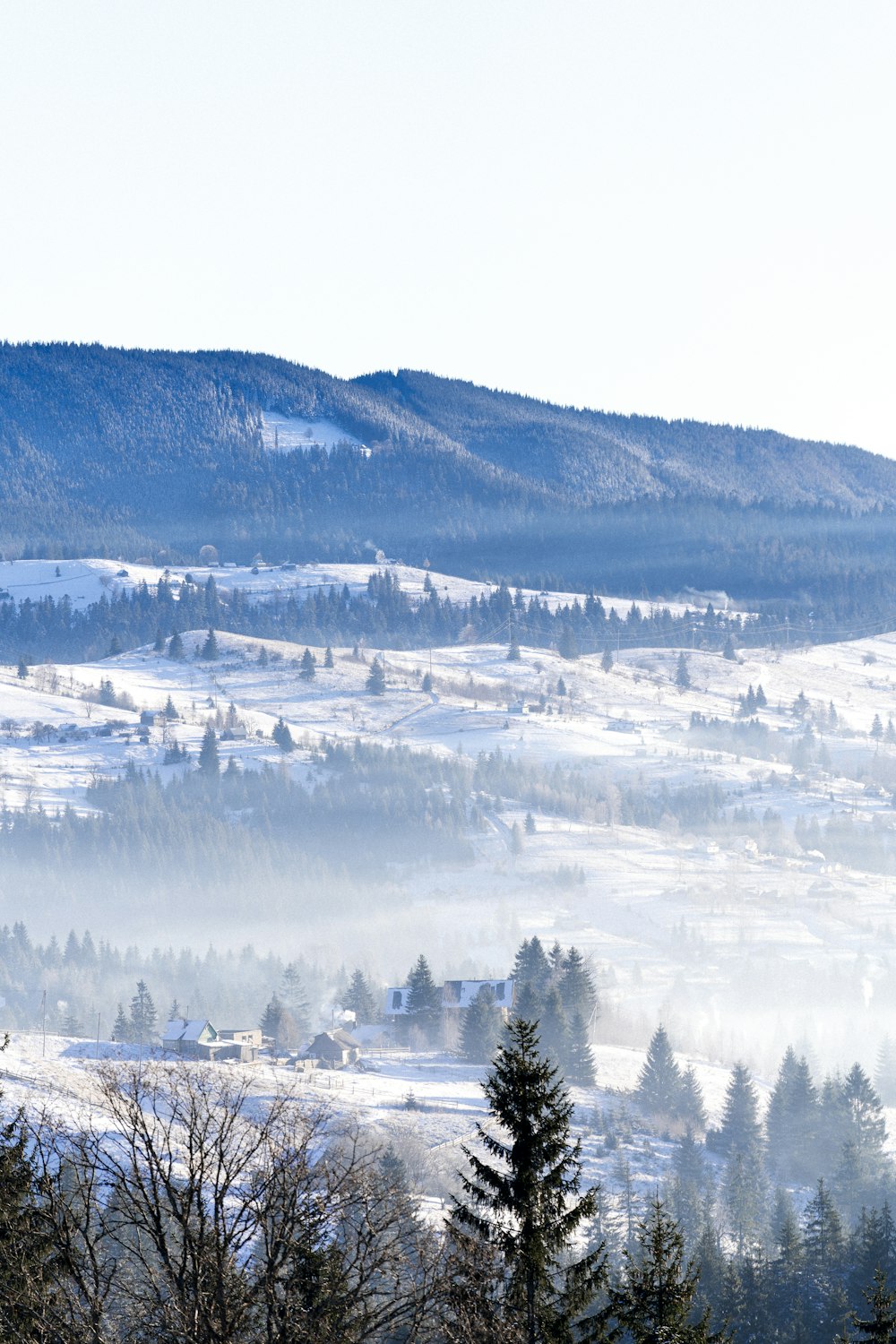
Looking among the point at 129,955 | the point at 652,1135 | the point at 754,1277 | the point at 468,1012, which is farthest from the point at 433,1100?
the point at 129,955

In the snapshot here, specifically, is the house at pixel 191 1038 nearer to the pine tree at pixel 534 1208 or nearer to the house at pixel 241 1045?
the house at pixel 241 1045

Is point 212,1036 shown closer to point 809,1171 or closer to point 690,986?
point 809,1171

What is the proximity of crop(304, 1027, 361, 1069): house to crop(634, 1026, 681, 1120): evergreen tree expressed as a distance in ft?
67.1

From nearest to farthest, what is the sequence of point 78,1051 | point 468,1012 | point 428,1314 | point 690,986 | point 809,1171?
point 428,1314 → point 809,1171 → point 78,1051 → point 468,1012 → point 690,986

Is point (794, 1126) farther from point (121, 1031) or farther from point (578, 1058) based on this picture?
point (121, 1031)

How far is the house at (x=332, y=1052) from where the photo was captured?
123 metres

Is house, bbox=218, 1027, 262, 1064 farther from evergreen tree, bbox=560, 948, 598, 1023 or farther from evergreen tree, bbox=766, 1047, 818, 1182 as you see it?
evergreen tree, bbox=766, 1047, 818, 1182

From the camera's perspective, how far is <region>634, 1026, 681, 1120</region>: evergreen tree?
4618 inches

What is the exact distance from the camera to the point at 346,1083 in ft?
367

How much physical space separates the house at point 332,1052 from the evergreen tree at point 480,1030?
8.04 meters

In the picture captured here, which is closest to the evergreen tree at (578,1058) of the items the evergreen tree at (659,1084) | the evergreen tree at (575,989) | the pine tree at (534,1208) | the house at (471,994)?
the evergreen tree at (575,989)

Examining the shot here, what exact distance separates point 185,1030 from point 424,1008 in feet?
64.8

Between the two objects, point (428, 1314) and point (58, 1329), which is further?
point (428, 1314)

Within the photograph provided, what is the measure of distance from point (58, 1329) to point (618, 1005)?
151 m
